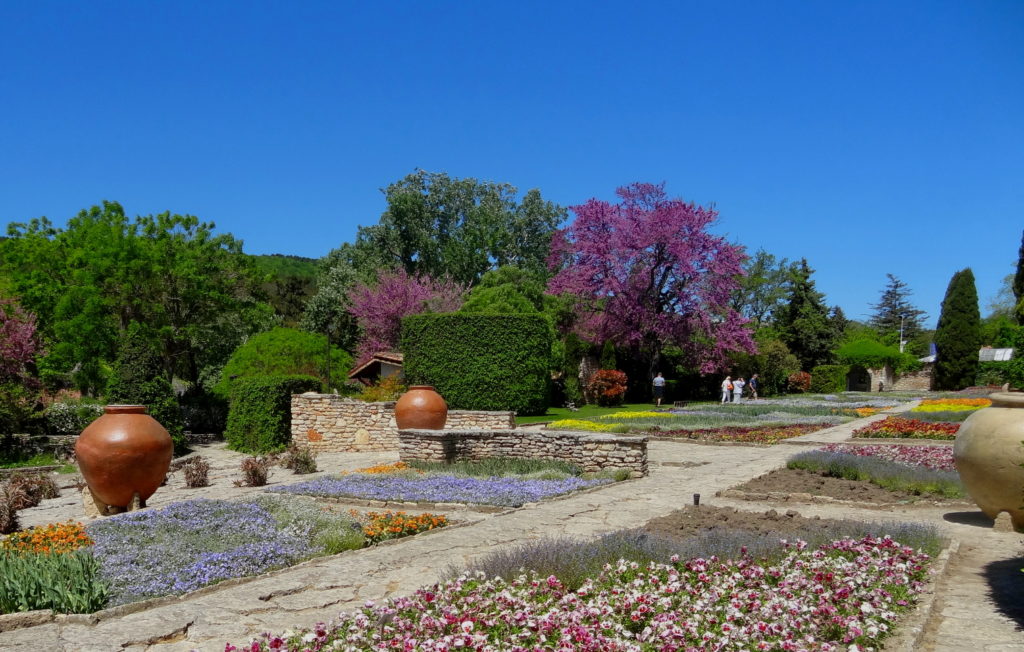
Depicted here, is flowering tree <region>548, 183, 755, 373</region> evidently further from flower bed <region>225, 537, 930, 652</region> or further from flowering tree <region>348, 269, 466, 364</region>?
flower bed <region>225, 537, 930, 652</region>

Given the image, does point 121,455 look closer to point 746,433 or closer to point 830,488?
point 830,488

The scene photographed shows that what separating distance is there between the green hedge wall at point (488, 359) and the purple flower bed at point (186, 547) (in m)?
14.5

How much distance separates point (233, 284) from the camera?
1025 inches

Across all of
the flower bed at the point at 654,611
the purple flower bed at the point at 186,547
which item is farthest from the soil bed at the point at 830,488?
the purple flower bed at the point at 186,547

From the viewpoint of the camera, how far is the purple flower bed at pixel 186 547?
18.9ft

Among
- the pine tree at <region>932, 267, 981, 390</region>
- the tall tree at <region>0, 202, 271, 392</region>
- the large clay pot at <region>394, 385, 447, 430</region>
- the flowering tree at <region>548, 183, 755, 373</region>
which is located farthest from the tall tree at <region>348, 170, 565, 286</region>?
the large clay pot at <region>394, 385, 447, 430</region>

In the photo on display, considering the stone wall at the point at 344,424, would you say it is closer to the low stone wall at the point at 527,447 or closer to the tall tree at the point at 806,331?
the low stone wall at the point at 527,447

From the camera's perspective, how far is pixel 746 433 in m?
18.7

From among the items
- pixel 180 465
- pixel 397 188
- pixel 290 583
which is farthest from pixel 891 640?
pixel 397 188

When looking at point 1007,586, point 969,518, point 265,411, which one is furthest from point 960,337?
point 1007,586

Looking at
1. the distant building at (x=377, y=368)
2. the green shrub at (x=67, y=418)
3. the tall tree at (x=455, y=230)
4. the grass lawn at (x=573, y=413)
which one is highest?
the tall tree at (x=455, y=230)

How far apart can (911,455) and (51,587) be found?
41.4 feet

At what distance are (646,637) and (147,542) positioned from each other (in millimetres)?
5138

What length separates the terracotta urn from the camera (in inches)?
267
